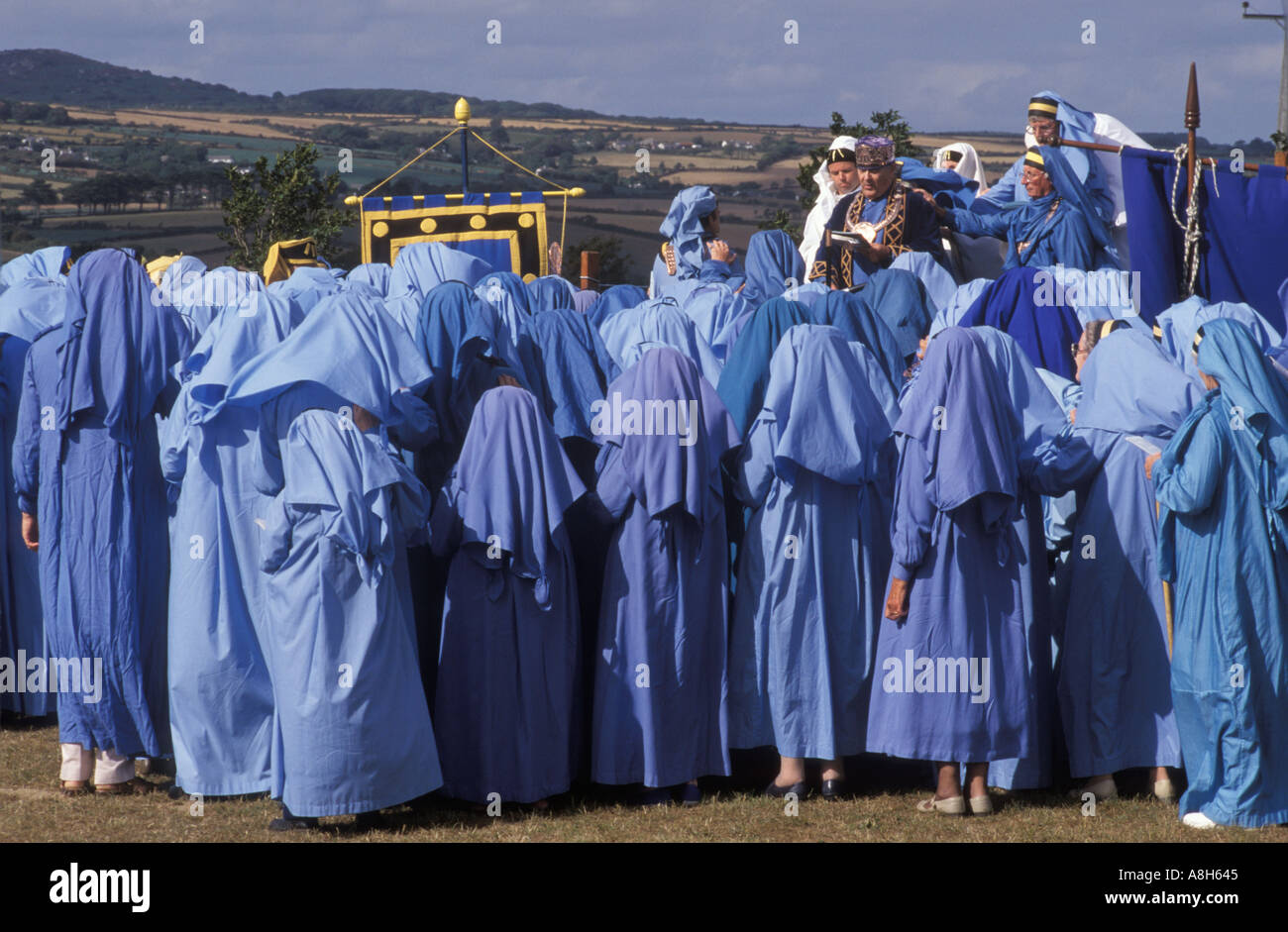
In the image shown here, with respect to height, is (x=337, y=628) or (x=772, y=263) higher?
(x=772, y=263)

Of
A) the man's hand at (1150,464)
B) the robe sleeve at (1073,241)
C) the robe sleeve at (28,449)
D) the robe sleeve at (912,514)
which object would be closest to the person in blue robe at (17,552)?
the robe sleeve at (28,449)

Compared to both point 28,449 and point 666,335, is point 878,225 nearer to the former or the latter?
point 666,335

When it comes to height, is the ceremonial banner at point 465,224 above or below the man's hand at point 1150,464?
above

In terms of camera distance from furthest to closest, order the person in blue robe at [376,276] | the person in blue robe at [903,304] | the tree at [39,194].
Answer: the tree at [39,194]
the person in blue robe at [376,276]
the person in blue robe at [903,304]

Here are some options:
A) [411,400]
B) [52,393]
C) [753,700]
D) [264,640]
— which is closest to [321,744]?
[264,640]

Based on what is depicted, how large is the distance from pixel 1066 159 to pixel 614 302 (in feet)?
8.99

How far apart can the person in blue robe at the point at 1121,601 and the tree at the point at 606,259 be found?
8.34 metres

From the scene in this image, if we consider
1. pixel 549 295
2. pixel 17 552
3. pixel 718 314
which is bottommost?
pixel 17 552

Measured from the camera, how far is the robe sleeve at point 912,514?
5031mm

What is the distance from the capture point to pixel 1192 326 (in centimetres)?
621

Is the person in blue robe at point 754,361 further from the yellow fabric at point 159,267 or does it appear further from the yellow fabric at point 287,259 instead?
the yellow fabric at point 159,267

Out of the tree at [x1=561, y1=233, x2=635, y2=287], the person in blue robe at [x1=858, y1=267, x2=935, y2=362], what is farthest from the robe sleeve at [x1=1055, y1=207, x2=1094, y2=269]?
the tree at [x1=561, y1=233, x2=635, y2=287]

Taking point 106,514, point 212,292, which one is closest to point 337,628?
point 106,514

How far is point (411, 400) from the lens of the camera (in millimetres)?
5320
